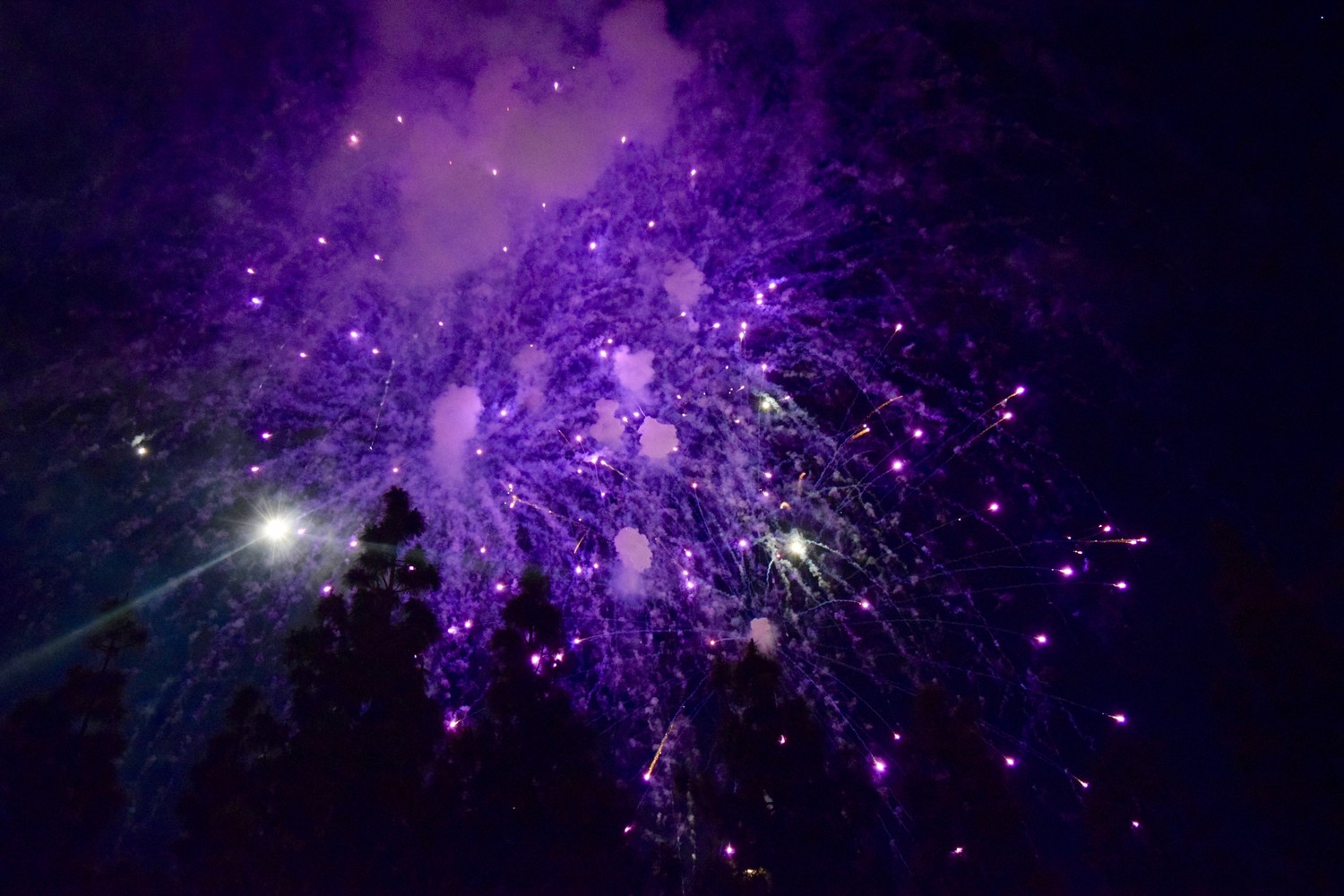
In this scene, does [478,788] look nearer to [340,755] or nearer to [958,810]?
[340,755]

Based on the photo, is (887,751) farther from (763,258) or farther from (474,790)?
(763,258)

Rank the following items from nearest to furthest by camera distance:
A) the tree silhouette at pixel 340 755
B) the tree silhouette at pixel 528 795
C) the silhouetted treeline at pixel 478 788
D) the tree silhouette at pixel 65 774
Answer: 1. the tree silhouette at pixel 340 755
2. the silhouetted treeline at pixel 478 788
3. the tree silhouette at pixel 528 795
4. the tree silhouette at pixel 65 774

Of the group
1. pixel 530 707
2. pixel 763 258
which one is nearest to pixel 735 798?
pixel 530 707

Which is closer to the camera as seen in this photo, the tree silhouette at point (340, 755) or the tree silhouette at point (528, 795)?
the tree silhouette at point (340, 755)

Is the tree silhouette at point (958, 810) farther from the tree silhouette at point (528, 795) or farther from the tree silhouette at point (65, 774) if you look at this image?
the tree silhouette at point (65, 774)

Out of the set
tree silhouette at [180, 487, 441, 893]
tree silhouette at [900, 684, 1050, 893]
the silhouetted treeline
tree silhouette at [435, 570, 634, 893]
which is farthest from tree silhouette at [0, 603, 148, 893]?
tree silhouette at [900, 684, 1050, 893]

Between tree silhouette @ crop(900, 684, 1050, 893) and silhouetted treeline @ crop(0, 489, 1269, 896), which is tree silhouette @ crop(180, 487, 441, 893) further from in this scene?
tree silhouette @ crop(900, 684, 1050, 893)

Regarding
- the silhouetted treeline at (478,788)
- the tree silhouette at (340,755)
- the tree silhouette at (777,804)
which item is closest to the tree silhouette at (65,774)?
the silhouetted treeline at (478,788)
